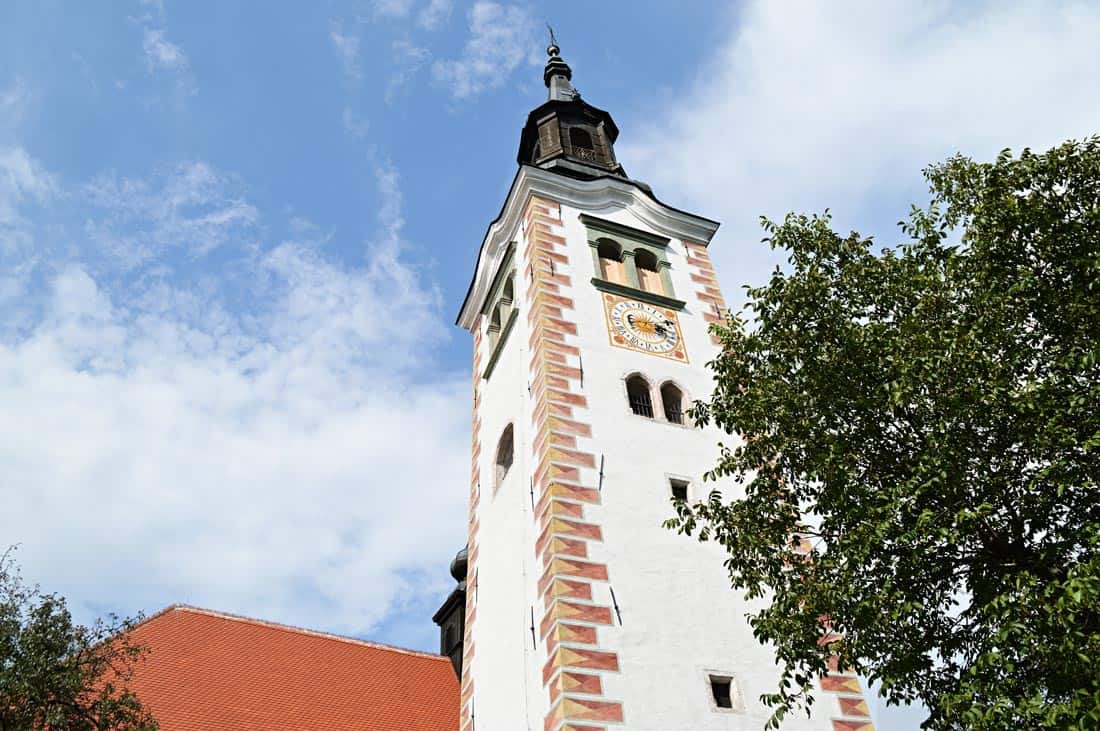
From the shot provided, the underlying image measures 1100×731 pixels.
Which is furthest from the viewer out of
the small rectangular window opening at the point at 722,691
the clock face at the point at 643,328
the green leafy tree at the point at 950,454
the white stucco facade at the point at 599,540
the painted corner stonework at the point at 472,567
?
the clock face at the point at 643,328

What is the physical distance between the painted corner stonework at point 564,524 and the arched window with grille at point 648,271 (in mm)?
1959

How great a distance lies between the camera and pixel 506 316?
19734 mm

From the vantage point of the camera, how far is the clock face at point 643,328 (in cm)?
1691

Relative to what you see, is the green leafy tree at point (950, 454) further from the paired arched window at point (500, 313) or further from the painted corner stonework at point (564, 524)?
Answer: the paired arched window at point (500, 313)

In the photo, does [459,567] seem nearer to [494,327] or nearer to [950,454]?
[494,327]

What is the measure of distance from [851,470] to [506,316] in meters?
12.0

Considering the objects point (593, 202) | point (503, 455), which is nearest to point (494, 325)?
point (593, 202)

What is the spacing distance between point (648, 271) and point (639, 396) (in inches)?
181

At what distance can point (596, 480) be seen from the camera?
13.7m

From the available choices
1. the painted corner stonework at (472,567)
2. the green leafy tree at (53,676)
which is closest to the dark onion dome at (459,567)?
the painted corner stonework at (472,567)

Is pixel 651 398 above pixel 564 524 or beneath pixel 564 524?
above

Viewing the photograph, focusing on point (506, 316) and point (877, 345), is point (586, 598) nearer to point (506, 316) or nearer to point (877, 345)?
point (877, 345)

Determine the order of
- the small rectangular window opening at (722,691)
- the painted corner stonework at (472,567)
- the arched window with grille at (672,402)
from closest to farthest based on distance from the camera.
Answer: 1. the small rectangular window opening at (722,691)
2. the painted corner stonework at (472,567)
3. the arched window with grille at (672,402)

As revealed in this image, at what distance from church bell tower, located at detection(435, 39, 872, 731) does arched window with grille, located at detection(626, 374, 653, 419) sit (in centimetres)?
3
